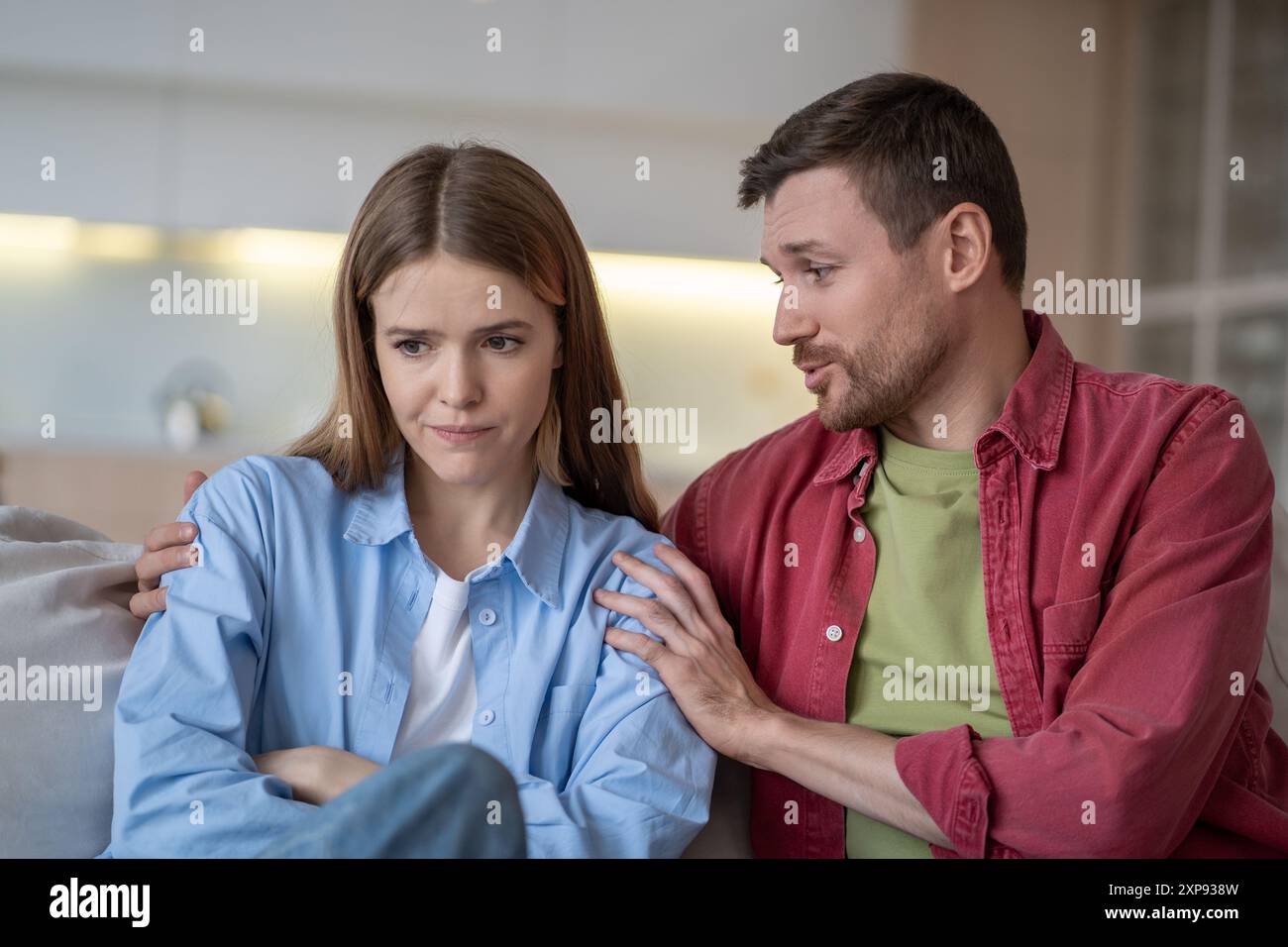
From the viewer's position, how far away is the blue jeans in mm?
1002

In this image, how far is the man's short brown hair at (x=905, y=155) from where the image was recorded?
154 centimetres

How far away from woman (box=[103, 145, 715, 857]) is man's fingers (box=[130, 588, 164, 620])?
0.01 m

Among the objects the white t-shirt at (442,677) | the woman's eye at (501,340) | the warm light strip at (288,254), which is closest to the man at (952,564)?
the white t-shirt at (442,677)

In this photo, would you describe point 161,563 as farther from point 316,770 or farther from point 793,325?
point 793,325

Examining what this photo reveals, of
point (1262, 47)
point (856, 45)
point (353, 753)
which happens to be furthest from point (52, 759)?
point (1262, 47)

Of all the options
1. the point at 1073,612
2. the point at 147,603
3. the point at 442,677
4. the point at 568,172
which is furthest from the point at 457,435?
the point at 568,172

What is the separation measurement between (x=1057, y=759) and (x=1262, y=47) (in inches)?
136

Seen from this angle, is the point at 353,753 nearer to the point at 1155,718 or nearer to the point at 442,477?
the point at 442,477

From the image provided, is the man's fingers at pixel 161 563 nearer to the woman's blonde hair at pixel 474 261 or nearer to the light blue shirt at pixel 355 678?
the light blue shirt at pixel 355 678

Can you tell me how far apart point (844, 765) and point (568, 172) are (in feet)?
9.62

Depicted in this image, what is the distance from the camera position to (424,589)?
1.36 metres

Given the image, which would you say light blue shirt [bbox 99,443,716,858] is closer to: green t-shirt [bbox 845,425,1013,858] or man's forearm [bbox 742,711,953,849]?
man's forearm [bbox 742,711,953,849]

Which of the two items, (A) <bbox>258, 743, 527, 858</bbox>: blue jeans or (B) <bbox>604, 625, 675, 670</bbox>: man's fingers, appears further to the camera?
(B) <bbox>604, 625, 675, 670</bbox>: man's fingers

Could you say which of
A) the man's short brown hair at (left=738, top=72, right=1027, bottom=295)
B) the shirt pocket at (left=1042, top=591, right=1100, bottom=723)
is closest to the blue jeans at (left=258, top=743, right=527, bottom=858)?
the shirt pocket at (left=1042, top=591, right=1100, bottom=723)
